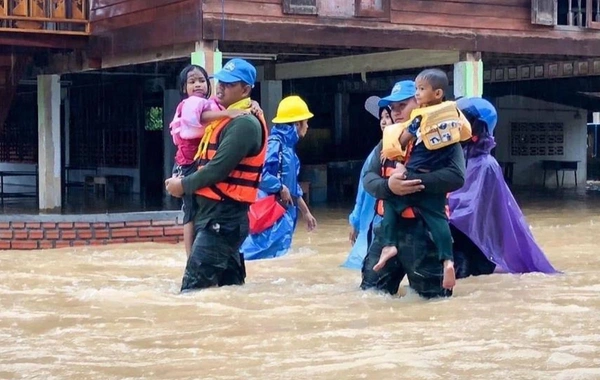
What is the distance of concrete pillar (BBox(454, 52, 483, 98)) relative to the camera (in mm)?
14609

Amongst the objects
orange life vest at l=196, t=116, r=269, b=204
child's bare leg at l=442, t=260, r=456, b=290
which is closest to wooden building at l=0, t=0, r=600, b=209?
orange life vest at l=196, t=116, r=269, b=204

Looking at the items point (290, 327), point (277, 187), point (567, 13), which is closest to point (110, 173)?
point (567, 13)

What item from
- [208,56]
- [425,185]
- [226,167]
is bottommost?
[425,185]

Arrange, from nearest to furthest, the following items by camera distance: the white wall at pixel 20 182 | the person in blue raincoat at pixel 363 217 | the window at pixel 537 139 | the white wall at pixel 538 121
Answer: the person in blue raincoat at pixel 363 217, the white wall at pixel 20 182, the white wall at pixel 538 121, the window at pixel 537 139

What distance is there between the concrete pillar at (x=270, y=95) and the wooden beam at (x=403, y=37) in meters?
5.28

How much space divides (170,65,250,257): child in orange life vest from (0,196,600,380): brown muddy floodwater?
62 centimetres

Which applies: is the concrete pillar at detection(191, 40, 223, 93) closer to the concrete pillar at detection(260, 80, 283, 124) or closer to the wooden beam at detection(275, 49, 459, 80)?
the wooden beam at detection(275, 49, 459, 80)

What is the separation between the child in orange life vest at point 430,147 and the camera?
650 centimetres

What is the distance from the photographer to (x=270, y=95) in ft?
63.1

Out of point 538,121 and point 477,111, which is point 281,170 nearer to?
point 477,111

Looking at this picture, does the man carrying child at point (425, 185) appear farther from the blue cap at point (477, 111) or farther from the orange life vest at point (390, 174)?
the blue cap at point (477, 111)

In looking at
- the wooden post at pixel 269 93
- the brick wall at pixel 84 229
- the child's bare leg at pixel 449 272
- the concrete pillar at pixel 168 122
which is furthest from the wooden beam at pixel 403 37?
the concrete pillar at pixel 168 122

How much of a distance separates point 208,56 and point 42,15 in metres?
3.22

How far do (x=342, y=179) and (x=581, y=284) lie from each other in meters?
12.8
